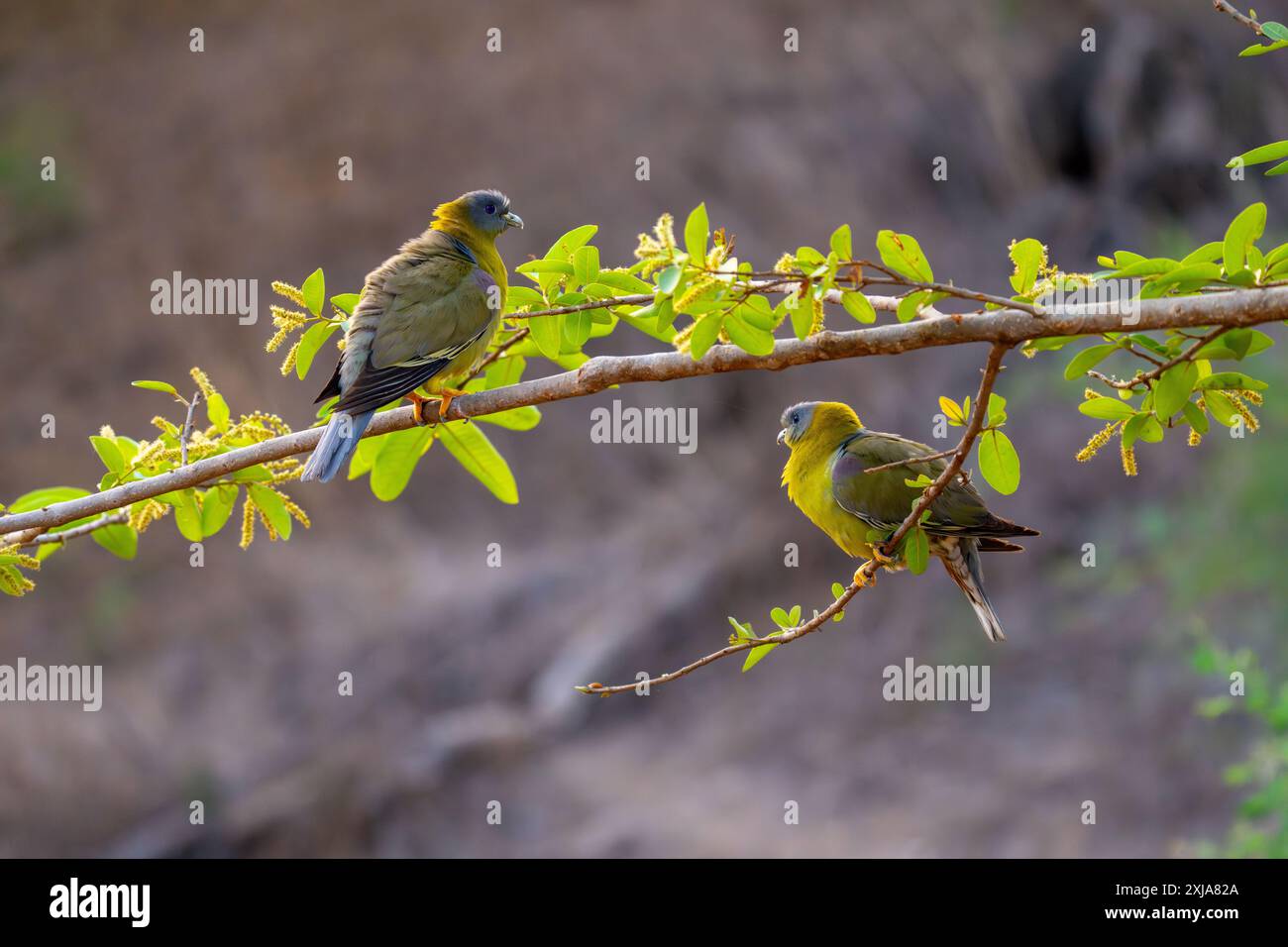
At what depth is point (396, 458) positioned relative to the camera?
10.3 feet

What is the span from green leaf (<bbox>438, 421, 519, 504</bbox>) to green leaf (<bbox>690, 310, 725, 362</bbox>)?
986 millimetres

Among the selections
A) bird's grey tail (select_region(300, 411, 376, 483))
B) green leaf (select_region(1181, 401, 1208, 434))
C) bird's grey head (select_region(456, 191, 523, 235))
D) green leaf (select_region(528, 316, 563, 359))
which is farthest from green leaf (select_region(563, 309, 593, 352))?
bird's grey head (select_region(456, 191, 523, 235))

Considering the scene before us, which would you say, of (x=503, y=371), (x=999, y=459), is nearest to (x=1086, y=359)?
(x=999, y=459)

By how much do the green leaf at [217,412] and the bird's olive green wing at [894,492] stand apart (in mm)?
1571

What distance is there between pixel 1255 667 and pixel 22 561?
7530 mm

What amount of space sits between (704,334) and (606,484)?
9.51 metres

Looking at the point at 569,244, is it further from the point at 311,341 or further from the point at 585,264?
the point at 311,341

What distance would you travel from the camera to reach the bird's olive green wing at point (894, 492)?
9.65 ft

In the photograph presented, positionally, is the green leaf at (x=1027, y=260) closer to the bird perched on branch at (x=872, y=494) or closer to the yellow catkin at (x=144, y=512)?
the bird perched on branch at (x=872, y=494)

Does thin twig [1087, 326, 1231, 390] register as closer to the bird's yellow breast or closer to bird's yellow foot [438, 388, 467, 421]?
the bird's yellow breast

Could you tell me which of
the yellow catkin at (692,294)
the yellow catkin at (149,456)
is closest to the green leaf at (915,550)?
the yellow catkin at (692,294)

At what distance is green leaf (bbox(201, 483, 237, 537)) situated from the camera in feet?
10.0

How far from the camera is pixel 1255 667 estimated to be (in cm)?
795
